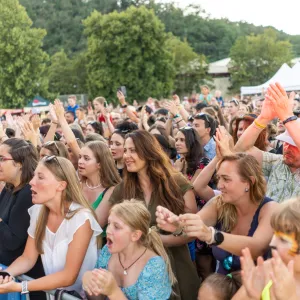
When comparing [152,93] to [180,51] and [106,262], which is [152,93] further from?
[106,262]

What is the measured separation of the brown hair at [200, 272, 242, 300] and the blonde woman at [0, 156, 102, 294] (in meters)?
0.87

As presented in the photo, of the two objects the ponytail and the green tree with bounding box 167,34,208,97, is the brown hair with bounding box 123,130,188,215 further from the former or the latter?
the green tree with bounding box 167,34,208,97

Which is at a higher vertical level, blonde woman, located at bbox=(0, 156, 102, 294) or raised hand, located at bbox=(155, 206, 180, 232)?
raised hand, located at bbox=(155, 206, 180, 232)

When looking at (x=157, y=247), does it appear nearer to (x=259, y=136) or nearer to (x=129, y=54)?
(x=259, y=136)

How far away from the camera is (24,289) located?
3.04m

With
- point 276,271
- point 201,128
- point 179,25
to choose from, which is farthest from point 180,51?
point 276,271

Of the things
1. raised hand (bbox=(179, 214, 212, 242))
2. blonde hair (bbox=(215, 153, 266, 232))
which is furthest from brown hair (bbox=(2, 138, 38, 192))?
raised hand (bbox=(179, 214, 212, 242))

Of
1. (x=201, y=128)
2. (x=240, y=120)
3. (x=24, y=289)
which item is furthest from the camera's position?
(x=201, y=128)

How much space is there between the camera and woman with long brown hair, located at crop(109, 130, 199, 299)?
11.4 feet

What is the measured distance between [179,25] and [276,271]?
81701 mm

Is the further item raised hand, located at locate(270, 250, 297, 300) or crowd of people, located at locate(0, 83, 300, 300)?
crowd of people, located at locate(0, 83, 300, 300)

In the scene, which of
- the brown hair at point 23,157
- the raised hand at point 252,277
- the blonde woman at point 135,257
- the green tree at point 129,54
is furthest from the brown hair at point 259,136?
the green tree at point 129,54

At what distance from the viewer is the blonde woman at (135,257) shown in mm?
2799

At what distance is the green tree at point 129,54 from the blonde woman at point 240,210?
139 ft
